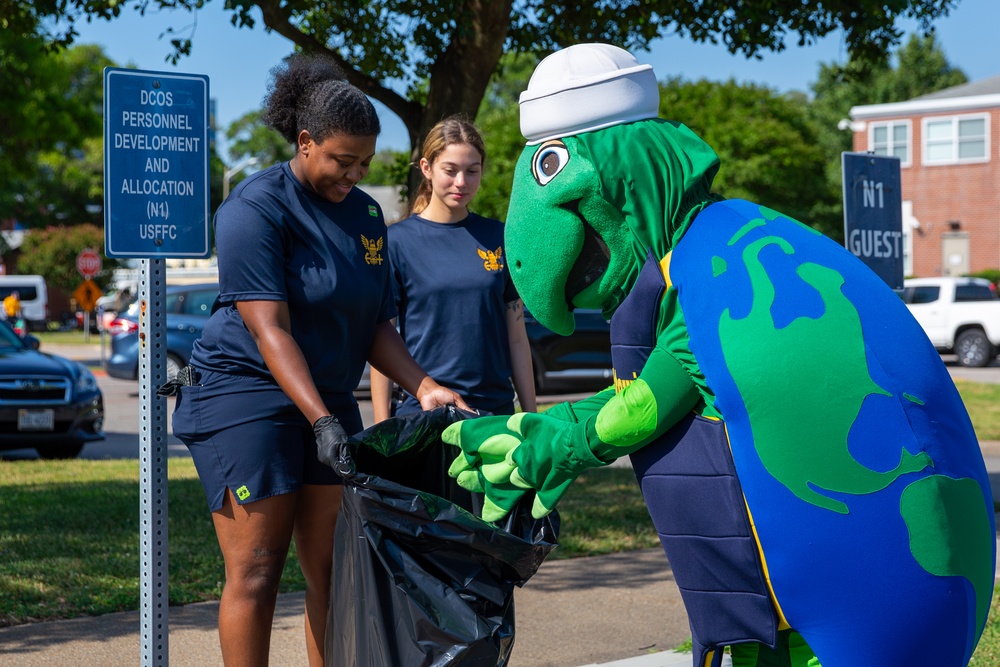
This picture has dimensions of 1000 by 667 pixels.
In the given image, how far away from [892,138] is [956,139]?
2.03 metres

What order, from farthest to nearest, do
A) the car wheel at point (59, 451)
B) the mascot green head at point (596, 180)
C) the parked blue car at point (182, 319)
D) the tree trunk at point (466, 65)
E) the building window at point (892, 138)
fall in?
the building window at point (892, 138), the parked blue car at point (182, 319), the car wheel at point (59, 451), the tree trunk at point (466, 65), the mascot green head at point (596, 180)

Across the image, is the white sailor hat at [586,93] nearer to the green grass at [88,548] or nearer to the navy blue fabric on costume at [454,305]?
the navy blue fabric on costume at [454,305]

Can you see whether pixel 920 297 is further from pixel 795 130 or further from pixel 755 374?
pixel 755 374

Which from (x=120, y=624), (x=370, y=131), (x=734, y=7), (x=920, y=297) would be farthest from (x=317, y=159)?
(x=920, y=297)

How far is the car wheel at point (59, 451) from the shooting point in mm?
11190

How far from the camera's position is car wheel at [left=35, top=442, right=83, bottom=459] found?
11190 millimetres

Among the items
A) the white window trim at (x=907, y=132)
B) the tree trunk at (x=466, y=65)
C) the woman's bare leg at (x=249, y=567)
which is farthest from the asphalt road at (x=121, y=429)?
the white window trim at (x=907, y=132)

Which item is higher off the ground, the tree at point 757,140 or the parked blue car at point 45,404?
the tree at point 757,140

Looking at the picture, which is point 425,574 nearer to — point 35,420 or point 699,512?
point 699,512

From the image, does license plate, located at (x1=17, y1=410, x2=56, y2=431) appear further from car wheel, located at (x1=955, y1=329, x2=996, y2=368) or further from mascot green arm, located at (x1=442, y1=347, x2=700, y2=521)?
car wheel, located at (x1=955, y1=329, x2=996, y2=368)

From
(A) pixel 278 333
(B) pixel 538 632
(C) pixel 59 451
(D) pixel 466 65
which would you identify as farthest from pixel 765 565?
(C) pixel 59 451

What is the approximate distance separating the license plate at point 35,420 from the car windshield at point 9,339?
1119 mm

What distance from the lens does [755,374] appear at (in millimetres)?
2000

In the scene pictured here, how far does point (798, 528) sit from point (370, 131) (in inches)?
68.8
